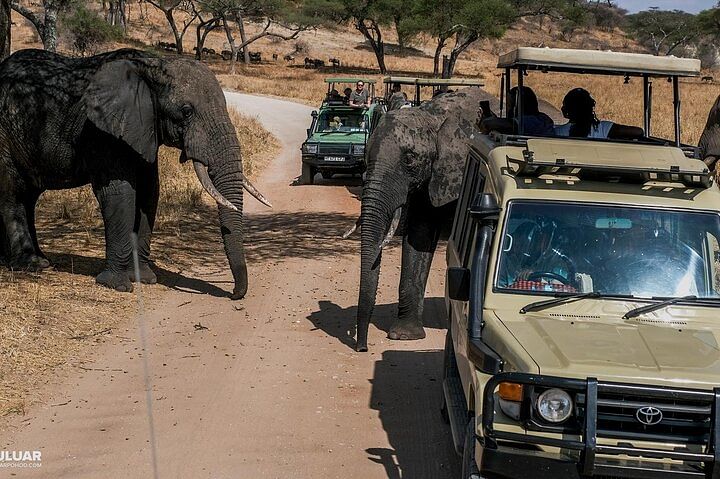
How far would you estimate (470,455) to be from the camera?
4.91m

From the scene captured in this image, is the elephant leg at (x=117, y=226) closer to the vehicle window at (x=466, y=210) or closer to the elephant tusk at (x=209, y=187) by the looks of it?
the elephant tusk at (x=209, y=187)

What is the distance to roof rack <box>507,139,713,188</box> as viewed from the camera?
18.3ft

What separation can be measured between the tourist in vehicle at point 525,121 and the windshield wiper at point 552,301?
270 centimetres

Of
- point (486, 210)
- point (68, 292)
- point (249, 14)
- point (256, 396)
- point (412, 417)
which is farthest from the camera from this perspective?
point (249, 14)

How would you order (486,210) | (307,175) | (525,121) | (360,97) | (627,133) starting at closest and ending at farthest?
(486,210)
(627,133)
(525,121)
(307,175)
(360,97)

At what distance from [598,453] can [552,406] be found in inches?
10.8

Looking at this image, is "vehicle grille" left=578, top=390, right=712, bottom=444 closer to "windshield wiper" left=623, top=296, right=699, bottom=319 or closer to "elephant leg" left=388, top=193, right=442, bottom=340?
"windshield wiper" left=623, top=296, right=699, bottom=319

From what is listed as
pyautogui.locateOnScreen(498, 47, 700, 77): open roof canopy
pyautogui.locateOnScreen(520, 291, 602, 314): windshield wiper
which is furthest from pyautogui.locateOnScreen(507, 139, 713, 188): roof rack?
pyautogui.locateOnScreen(498, 47, 700, 77): open roof canopy

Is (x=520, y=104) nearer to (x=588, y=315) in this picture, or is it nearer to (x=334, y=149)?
(x=588, y=315)

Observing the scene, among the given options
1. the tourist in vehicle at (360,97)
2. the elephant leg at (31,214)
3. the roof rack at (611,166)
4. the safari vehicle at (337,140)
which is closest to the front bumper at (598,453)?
the roof rack at (611,166)

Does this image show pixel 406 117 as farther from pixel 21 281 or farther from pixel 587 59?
pixel 21 281

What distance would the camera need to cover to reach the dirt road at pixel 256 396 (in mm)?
6250

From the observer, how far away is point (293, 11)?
66.3 meters

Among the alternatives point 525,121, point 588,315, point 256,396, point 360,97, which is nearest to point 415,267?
point 525,121
